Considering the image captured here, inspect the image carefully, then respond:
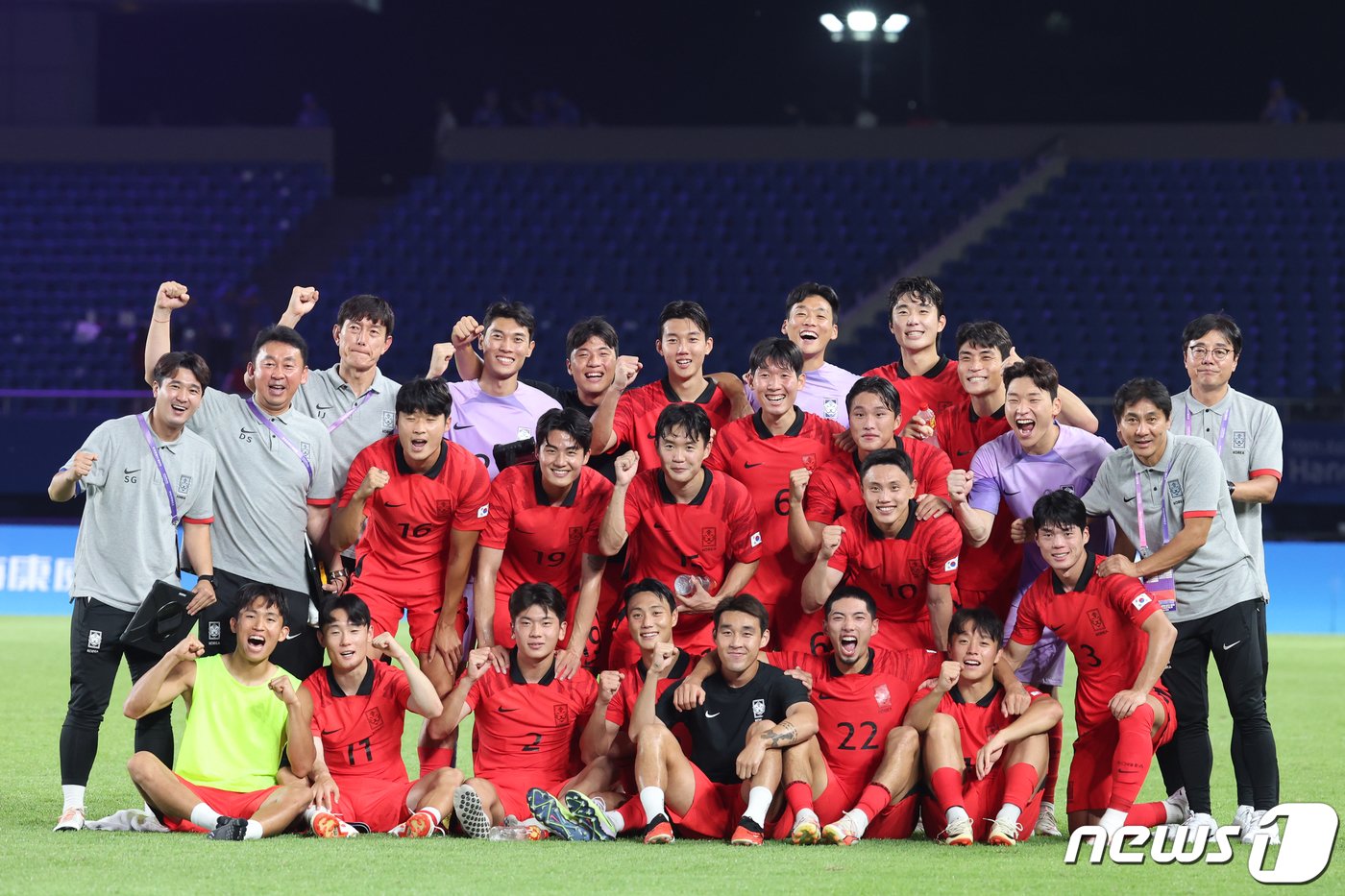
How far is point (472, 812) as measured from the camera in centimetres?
640

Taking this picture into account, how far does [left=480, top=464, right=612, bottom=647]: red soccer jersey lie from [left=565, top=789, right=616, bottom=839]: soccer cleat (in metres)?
0.86

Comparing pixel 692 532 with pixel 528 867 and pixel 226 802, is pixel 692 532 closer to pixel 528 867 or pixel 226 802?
pixel 528 867

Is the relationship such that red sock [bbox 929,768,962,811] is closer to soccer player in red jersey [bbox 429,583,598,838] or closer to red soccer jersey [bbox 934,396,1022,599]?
red soccer jersey [bbox 934,396,1022,599]

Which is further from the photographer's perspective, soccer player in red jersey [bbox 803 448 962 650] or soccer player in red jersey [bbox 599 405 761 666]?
soccer player in red jersey [bbox 599 405 761 666]

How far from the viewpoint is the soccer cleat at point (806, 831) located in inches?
244

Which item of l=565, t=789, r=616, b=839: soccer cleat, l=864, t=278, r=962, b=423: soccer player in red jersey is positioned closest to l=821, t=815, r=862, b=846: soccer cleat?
l=565, t=789, r=616, b=839: soccer cleat

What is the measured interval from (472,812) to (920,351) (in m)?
3.12

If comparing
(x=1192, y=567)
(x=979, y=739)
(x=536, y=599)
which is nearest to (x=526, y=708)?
(x=536, y=599)

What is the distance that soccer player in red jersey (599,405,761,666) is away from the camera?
6.87 m

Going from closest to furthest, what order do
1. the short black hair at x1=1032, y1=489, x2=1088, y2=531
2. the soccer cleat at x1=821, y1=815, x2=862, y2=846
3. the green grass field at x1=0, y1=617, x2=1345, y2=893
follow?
the green grass field at x1=0, y1=617, x2=1345, y2=893
the soccer cleat at x1=821, y1=815, x2=862, y2=846
the short black hair at x1=1032, y1=489, x2=1088, y2=531

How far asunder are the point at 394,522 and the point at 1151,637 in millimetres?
3338

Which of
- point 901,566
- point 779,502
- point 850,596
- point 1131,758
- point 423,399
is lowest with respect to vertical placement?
point 1131,758

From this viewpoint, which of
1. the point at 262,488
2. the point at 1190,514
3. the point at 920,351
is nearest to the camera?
the point at 1190,514

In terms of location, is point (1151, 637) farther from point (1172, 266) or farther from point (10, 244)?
point (10, 244)
